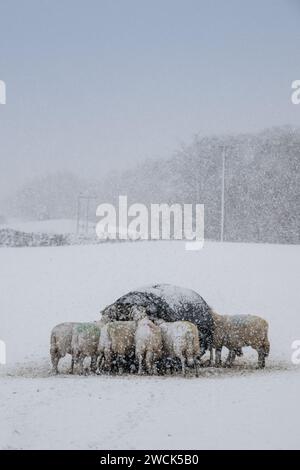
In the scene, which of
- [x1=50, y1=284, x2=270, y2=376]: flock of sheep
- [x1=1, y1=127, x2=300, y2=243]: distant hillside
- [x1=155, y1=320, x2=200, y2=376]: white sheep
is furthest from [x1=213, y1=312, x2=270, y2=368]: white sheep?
[x1=1, y1=127, x2=300, y2=243]: distant hillside

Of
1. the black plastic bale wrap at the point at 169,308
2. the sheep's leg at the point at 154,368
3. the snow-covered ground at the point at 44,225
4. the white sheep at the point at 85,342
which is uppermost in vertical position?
the snow-covered ground at the point at 44,225

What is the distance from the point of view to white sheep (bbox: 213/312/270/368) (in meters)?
12.8

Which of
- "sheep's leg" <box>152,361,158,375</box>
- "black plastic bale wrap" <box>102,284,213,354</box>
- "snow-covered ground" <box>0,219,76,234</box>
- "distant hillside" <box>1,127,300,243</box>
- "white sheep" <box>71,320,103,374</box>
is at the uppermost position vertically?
"distant hillside" <box>1,127,300,243</box>

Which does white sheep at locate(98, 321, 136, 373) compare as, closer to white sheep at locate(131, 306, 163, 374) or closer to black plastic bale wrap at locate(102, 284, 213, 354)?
white sheep at locate(131, 306, 163, 374)

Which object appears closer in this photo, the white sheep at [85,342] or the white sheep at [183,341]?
the white sheep at [183,341]

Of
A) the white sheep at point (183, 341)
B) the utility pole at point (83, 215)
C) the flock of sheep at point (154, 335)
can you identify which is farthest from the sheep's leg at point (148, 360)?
the utility pole at point (83, 215)

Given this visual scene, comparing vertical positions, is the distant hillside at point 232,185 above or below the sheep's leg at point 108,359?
above

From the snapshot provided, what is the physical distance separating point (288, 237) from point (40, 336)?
23.8m

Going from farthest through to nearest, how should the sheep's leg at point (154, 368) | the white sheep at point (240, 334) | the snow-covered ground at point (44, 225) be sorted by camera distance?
the snow-covered ground at point (44, 225)
the white sheep at point (240, 334)
the sheep's leg at point (154, 368)

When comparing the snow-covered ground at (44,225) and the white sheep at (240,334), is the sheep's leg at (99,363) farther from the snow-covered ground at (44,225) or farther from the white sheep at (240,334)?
the snow-covered ground at (44,225)

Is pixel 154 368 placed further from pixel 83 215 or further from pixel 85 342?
pixel 83 215

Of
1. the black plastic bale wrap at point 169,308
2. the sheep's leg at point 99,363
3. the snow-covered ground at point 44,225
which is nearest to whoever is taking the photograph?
the sheep's leg at point 99,363

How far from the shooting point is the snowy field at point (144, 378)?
319 inches

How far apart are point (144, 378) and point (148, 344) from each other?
64cm
